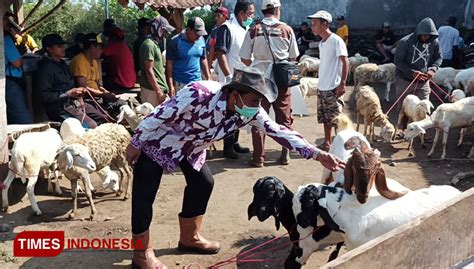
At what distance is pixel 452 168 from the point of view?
294 inches

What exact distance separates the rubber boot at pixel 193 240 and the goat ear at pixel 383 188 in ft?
5.40

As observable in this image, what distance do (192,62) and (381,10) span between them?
1337 centimetres

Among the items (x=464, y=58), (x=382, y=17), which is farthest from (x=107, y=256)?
(x=382, y=17)

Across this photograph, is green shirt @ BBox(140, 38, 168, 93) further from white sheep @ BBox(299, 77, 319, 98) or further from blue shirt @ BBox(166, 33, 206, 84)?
white sheep @ BBox(299, 77, 319, 98)

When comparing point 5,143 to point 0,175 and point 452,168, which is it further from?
point 452,168

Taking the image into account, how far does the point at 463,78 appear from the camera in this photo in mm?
11141

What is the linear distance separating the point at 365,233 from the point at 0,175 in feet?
13.5

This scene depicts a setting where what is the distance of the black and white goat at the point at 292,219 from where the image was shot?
400cm

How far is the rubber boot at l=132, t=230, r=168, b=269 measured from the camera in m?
4.16

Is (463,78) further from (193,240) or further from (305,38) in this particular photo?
(193,240)

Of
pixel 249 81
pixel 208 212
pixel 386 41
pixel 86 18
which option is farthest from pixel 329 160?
pixel 86 18

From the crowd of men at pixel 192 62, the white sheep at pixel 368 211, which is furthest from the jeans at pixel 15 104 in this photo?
the white sheep at pixel 368 211

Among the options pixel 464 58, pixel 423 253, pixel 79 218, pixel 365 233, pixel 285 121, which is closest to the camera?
pixel 423 253

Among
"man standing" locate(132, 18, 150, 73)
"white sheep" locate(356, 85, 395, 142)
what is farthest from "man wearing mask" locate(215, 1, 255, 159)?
"white sheep" locate(356, 85, 395, 142)
